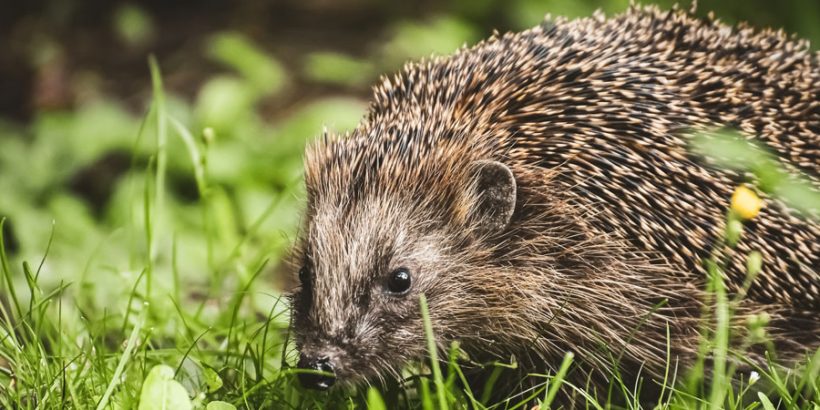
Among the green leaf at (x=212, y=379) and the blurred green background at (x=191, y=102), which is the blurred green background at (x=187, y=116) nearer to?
the blurred green background at (x=191, y=102)

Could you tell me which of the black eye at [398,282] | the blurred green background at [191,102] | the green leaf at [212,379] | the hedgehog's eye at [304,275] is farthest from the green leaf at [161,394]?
the blurred green background at [191,102]

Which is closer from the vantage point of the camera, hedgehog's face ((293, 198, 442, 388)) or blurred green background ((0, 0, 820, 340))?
hedgehog's face ((293, 198, 442, 388))

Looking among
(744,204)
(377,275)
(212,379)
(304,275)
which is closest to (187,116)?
(304,275)

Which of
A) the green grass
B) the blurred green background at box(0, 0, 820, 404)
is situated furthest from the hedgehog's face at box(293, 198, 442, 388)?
the blurred green background at box(0, 0, 820, 404)

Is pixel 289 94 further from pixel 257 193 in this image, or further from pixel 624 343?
pixel 624 343

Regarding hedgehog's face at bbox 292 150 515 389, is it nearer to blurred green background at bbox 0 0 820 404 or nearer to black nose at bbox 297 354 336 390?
black nose at bbox 297 354 336 390
